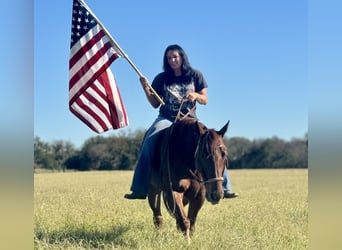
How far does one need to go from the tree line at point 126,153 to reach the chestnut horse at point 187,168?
507 millimetres

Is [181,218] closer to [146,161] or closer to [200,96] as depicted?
[146,161]

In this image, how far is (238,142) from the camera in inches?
226

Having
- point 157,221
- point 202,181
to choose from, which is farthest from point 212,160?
point 157,221

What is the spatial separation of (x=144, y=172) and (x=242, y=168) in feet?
4.92

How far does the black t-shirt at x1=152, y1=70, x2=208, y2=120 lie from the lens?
18.1 ft

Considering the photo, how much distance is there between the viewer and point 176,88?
557 centimetres

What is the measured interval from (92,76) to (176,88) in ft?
2.92

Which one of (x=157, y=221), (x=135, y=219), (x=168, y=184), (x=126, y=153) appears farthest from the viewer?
(x=126, y=153)

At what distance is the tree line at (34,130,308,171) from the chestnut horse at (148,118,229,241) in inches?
20.0

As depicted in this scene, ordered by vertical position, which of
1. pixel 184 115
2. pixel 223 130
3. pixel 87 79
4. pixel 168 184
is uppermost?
pixel 87 79

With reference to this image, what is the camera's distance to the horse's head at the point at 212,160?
4.96 meters

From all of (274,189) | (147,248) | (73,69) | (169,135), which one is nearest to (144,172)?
(169,135)

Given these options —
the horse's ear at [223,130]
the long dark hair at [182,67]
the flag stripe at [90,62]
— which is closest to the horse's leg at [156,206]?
the horse's ear at [223,130]

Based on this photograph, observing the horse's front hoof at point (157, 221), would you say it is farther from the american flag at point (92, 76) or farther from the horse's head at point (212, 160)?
the american flag at point (92, 76)
